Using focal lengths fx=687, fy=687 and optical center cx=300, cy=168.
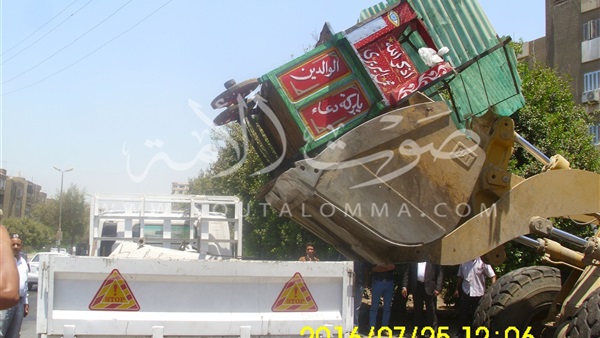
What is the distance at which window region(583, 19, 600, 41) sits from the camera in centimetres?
3244

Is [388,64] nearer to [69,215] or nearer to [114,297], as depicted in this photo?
[114,297]

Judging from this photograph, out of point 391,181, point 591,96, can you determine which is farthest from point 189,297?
point 591,96

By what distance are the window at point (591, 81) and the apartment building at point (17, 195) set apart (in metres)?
62.0

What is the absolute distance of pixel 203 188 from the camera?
96.4 ft

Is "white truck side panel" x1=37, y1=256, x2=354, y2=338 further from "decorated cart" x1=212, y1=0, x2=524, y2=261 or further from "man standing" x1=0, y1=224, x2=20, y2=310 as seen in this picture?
"man standing" x1=0, y1=224, x2=20, y2=310

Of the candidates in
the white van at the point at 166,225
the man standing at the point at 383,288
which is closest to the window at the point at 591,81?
the man standing at the point at 383,288

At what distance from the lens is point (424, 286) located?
10.0 m

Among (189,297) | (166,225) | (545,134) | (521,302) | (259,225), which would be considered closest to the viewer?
(189,297)

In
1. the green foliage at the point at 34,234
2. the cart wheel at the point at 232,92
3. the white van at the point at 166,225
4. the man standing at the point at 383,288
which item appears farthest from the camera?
the green foliage at the point at 34,234

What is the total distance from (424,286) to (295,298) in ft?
18.9

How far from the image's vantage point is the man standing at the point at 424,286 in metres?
9.85

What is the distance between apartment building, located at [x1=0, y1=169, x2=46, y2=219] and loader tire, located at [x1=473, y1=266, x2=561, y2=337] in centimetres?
7553

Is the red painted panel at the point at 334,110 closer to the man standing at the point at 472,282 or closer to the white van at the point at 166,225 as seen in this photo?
the white van at the point at 166,225

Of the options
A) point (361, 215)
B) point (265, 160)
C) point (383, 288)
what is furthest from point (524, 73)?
point (361, 215)
